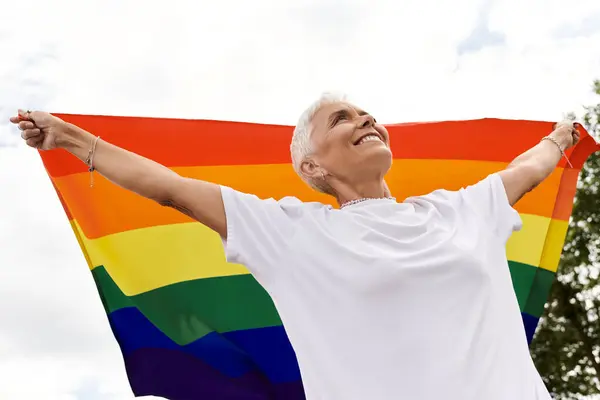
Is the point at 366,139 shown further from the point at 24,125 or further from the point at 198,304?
the point at 198,304

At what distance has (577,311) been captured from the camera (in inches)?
500

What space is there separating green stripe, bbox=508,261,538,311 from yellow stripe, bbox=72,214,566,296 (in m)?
1.84

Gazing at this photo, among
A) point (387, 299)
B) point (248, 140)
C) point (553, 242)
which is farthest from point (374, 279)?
point (553, 242)

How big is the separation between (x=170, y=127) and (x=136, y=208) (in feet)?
1.77

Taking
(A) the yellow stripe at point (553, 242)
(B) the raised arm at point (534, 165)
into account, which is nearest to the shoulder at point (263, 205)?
(B) the raised arm at point (534, 165)

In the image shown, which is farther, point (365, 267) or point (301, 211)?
point (301, 211)

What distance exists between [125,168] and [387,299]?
1020 millimetres

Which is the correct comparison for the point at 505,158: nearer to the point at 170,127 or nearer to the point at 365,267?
the point at 170,127

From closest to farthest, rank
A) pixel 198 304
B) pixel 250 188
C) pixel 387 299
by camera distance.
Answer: pixel 387 299, pixel 198 304, pixel 250 188

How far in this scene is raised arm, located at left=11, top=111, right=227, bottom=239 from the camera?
2.33 metres

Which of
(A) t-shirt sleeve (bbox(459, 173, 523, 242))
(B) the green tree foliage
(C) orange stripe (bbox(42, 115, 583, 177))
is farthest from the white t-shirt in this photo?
(B) the green tree foliage

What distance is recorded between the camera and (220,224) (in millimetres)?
2398

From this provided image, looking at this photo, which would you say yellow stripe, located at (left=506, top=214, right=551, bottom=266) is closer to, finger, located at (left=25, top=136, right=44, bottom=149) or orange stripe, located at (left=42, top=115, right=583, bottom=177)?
orange stripe, located at (left=42, top=115, right=583, bottom=177)

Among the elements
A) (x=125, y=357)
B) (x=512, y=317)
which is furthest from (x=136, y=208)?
(x=512, y=317)
